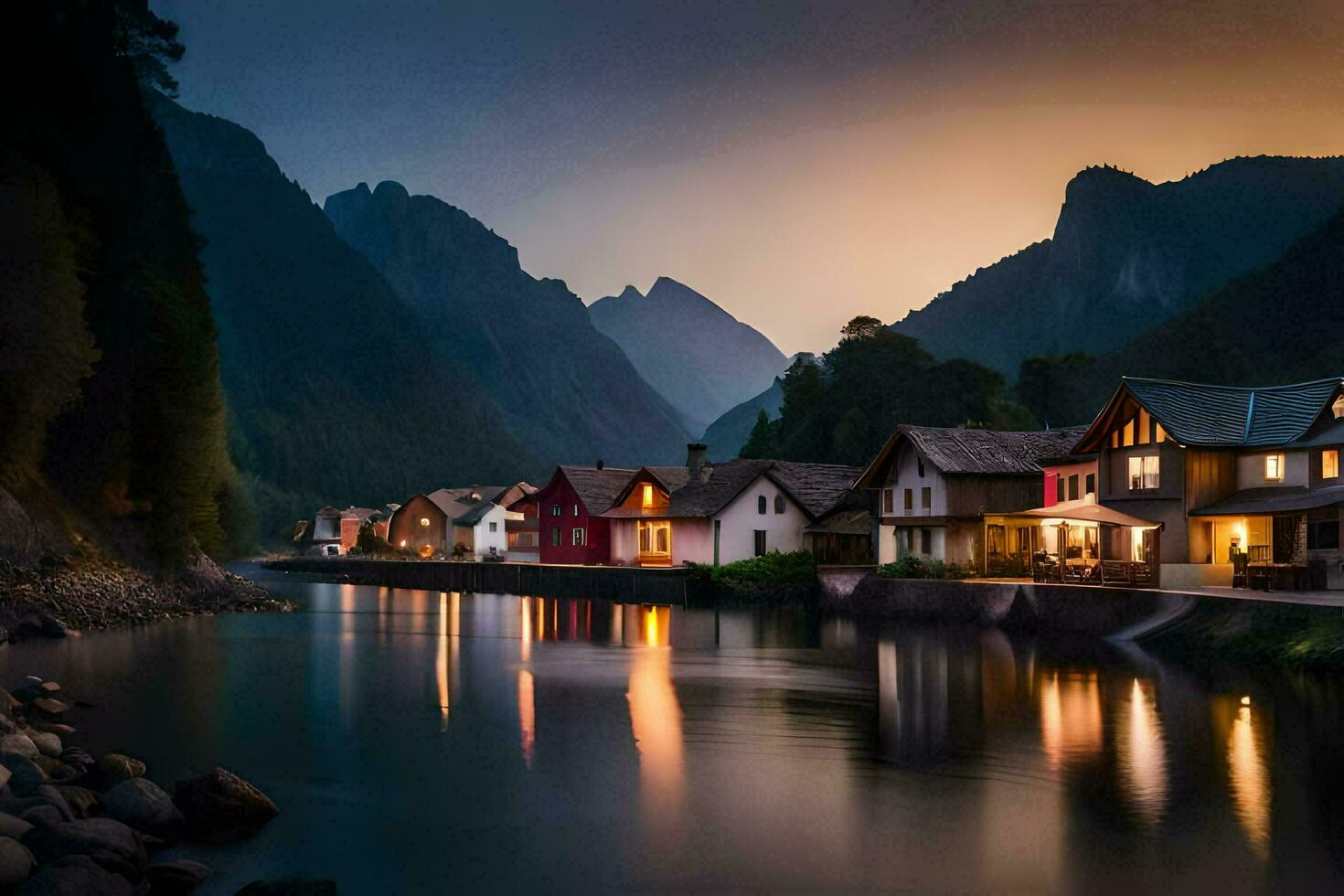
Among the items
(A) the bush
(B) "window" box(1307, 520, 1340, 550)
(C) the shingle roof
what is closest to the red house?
(C) the shingle roof

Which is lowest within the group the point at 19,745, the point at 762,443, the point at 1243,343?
the point at 19,745

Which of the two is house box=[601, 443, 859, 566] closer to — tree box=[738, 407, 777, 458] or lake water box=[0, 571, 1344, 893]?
lake water box=[0, 571, 1344, 893]

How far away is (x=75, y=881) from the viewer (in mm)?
13711

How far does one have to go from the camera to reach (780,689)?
1265 inches

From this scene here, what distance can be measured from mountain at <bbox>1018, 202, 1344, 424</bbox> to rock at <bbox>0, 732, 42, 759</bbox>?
105m

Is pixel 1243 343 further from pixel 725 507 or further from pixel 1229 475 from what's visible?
pixel 1229 475

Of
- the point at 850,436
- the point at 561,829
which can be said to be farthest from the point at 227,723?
the point at 850,436

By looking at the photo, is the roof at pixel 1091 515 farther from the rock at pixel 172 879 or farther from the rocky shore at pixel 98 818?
the rock at pixel 172 879

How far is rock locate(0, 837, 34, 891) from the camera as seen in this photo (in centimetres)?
1388

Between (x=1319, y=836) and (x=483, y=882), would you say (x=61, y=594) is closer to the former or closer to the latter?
(x=483, y=882)

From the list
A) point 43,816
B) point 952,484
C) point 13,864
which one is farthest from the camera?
point 952,484

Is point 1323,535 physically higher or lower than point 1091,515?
lower

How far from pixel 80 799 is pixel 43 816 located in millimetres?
1779

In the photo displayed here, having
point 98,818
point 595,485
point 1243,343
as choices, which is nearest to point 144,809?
point 98,818
